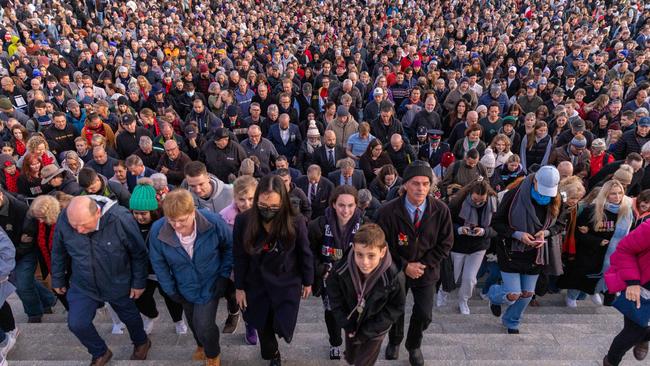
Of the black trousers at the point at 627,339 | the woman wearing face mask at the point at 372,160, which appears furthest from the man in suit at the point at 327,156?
the black trousers at the point at 627,339

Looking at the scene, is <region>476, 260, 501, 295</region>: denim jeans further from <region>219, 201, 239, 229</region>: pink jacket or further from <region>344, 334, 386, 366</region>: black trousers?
<region>219, 201, 239, 229</region>: pink jacket

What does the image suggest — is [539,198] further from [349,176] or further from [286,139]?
[286,139]

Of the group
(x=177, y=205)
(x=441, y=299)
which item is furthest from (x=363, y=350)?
(x=441, y=299)

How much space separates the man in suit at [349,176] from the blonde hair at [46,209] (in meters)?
3.49

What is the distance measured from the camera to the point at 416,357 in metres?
3.82

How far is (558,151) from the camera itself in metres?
6.84

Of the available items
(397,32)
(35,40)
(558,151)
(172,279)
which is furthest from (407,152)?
(35,40)

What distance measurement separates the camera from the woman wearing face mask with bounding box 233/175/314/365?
3.36m

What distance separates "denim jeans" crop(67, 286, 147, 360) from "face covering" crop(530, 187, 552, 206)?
12.8 feet

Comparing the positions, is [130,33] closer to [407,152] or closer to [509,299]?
[407,152]

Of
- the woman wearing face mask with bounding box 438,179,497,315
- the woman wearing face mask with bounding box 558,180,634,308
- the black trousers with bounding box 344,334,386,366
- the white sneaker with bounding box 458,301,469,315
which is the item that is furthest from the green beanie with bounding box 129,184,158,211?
the woman wearing face mask with bounding box 558,180,634,308

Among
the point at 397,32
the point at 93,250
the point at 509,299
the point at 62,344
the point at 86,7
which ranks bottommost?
the point at 62,344

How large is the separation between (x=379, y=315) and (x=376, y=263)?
464mm

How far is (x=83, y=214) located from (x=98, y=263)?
1.69ft
